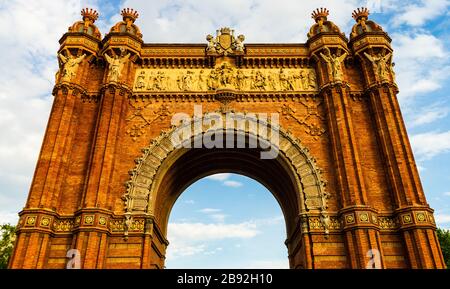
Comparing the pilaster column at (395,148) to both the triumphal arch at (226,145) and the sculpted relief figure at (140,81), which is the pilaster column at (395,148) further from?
the sculpted relief figure at (140,81)

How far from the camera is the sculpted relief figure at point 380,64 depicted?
17469mm

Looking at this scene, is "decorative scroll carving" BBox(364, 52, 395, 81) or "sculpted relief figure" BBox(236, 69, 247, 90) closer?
"decorative scroll carving" BBox(364, 52, 395, 81)

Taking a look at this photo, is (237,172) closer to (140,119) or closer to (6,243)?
(140,119)

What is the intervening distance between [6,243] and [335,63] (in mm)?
31244

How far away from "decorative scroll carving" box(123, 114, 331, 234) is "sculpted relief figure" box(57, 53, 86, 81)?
18.1 ft

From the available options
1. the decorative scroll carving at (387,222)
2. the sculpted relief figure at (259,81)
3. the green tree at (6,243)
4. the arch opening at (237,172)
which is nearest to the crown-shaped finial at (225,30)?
the sculpted relief figure at (259,81)

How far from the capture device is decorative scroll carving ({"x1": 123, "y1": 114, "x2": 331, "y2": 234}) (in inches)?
596

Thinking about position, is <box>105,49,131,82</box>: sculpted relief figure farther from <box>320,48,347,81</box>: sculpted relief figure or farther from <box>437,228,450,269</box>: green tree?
<box>437,228,450,269</box>: green tree

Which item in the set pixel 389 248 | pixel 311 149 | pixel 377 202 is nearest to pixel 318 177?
pixel 311 149

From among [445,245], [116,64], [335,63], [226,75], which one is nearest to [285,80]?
[335,63]

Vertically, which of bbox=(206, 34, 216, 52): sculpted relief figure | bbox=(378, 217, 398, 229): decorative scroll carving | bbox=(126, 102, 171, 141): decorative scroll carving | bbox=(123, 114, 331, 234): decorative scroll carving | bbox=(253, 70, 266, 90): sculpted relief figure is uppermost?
bbox=(206, 34, 216, 52): sculpted relief figure

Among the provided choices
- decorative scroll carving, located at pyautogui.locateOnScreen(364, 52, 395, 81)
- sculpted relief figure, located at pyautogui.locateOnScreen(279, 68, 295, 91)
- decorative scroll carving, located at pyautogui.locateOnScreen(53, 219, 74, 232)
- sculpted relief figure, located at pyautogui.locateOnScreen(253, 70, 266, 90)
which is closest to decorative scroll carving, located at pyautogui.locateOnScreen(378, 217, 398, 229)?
decorative scroll carving, located at pyautogui.locateOnScreen(364, 52, 395, 81)

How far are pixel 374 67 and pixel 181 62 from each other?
32.3 ft
